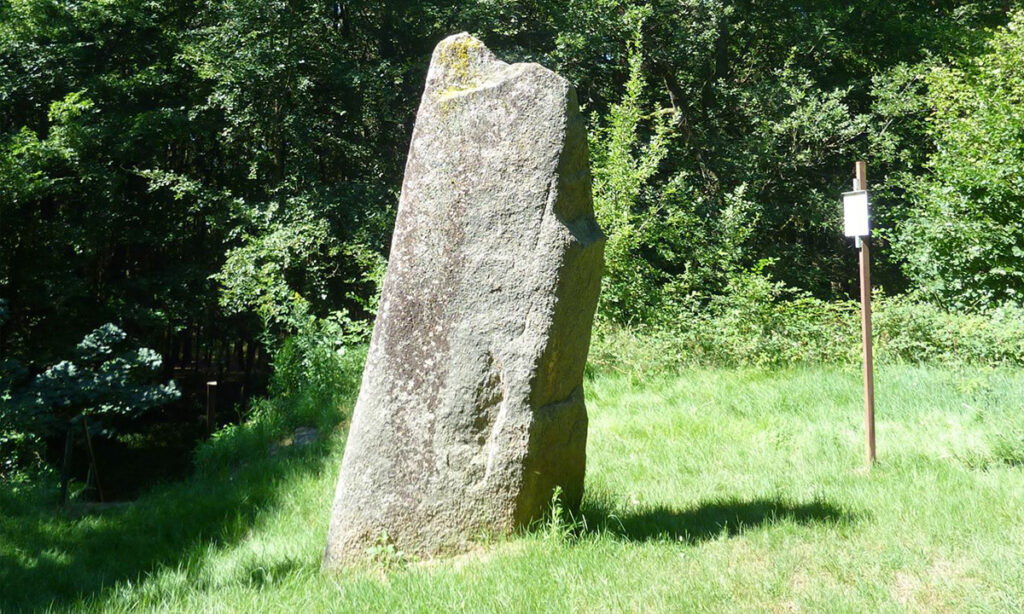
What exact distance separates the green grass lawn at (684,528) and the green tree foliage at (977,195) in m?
4.21

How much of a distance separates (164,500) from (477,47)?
17.6 feet

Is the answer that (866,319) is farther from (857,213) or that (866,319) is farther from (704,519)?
(704,519)

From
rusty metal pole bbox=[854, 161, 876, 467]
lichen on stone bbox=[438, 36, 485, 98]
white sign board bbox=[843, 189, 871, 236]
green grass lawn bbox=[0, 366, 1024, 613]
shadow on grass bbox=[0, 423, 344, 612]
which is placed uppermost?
lichen on stone bbox=[438, 36, 485, 98]

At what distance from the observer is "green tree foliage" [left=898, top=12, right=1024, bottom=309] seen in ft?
37.2

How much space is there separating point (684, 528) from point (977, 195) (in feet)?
32.5

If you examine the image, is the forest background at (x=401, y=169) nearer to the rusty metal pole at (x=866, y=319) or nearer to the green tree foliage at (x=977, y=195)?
the green tree foliage at (x=977, y=195)

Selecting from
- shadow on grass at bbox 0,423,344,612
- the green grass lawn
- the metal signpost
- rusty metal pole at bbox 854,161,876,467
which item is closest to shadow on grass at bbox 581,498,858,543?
the green grass lawn

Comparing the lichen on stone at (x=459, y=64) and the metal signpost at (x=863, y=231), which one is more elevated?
the lichen on stone at (x=459, y=64)

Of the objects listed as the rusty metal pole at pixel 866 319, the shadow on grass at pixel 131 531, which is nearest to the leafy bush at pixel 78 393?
the shadow on grass at pixel 131 531

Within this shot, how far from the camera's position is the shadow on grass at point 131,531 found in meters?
4.91

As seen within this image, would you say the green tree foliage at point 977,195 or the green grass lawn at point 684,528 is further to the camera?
the green tree foliage at point 977,195

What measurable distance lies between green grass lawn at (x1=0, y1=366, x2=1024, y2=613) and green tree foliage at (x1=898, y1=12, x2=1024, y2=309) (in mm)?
4213

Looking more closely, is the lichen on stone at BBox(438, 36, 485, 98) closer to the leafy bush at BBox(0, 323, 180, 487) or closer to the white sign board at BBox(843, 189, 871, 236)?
the white sign board at BBox(843, 189, 871, 236)

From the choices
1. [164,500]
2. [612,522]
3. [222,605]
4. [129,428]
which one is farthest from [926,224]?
[129,428]
